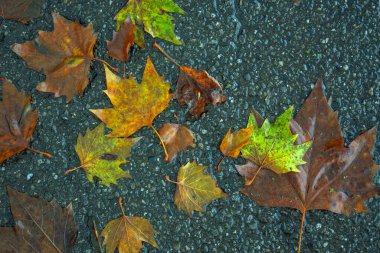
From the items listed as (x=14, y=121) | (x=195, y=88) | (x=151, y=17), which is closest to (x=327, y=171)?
(x=195, y=88)

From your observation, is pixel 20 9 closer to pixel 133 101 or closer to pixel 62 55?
pixel 62 55

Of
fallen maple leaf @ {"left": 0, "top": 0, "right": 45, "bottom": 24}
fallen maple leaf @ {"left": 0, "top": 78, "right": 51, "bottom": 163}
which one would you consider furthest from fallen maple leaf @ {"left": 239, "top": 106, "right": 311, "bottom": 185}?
fallen maple leaf @ {"left": 0, "top": 0, "right": 45, "bottom": 24}

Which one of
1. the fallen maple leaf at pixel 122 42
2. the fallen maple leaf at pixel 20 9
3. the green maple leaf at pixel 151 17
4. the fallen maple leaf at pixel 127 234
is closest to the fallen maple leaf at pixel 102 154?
the fallen maple leaf at pixel 127 234

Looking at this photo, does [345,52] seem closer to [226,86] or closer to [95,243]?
[226,86]

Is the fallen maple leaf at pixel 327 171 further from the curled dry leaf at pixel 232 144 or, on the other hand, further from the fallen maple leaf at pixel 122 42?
the fallen maple leaf at pixel 122 42

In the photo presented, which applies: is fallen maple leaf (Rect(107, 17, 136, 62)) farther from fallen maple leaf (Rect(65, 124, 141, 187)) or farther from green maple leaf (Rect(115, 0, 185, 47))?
fallen maple leaf (Rect(65, 124, 141, 187))

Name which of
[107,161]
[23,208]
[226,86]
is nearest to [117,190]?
[107,161]
